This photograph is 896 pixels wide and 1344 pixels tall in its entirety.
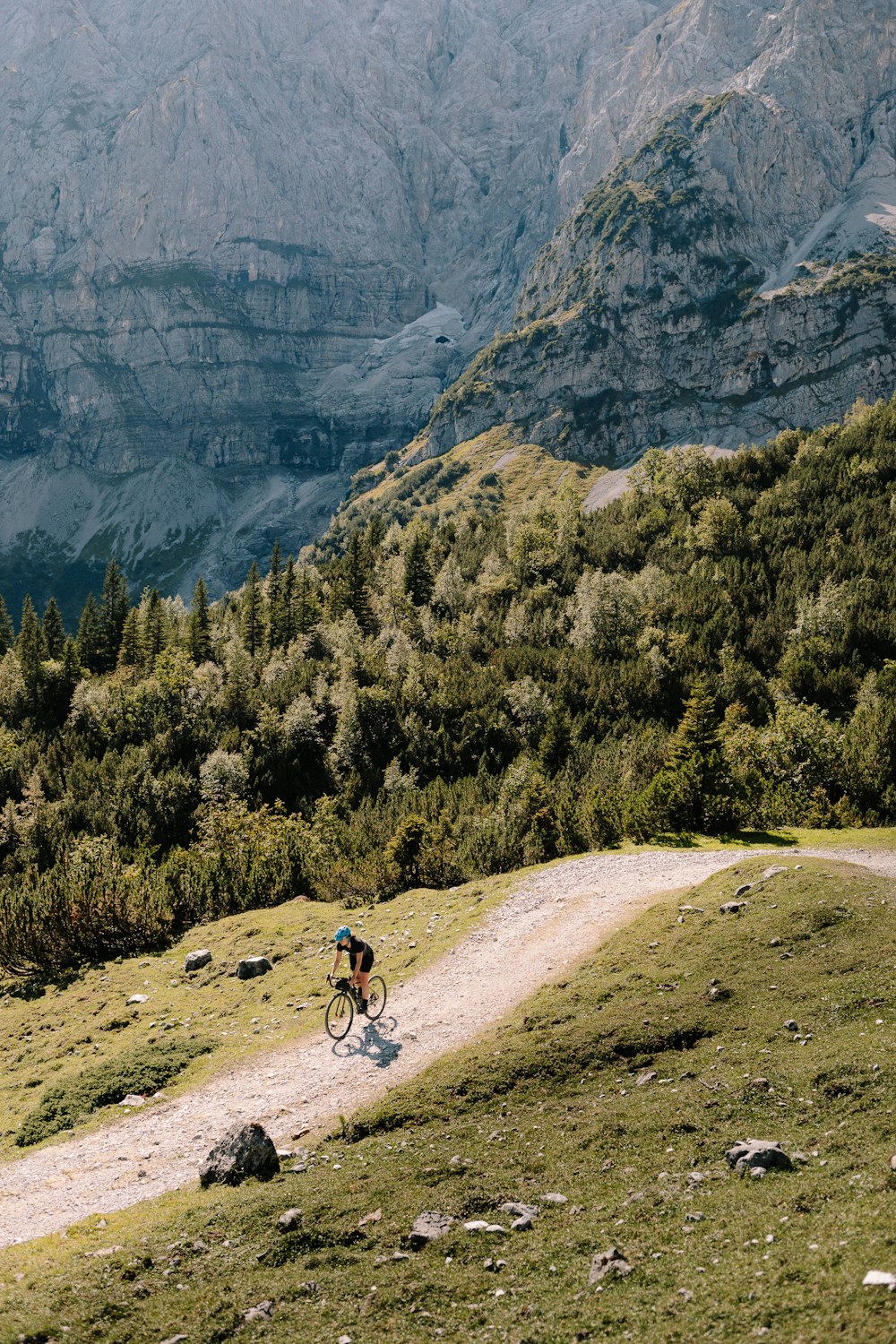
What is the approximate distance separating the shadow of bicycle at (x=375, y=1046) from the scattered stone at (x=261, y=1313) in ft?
28.7

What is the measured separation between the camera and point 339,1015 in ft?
74.8

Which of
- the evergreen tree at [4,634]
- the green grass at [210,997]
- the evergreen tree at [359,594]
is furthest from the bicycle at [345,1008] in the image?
the evergreen tree at [4,634]

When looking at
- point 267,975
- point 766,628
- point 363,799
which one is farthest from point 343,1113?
point 766,628

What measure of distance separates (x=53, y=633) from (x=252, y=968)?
101m

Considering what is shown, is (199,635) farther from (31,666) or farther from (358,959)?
(358,959)

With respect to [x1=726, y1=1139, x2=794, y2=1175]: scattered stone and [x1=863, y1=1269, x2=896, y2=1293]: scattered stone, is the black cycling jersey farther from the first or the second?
[x1=863, y1=1269, x2=896, y2=1293]: scattered stone

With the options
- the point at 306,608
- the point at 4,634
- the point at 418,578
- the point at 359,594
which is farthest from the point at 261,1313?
the point at 4,634

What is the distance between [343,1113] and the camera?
1803 centimetres

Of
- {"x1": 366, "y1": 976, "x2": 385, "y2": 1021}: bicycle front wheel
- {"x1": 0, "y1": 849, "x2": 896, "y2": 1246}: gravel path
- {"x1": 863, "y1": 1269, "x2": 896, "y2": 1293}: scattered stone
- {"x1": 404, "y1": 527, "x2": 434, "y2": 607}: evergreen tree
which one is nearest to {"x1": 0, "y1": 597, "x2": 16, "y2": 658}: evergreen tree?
{"x1": 404, "y1": 527, "x2": 434, "y2": 607}: evergreen tree

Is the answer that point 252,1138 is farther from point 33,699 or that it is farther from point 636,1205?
point 33,699

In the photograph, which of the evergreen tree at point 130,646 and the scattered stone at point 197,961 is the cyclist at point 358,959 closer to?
the scattered stone at point 197,961

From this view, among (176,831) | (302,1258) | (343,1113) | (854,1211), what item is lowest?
(176,831)

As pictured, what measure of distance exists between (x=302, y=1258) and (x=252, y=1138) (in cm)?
416

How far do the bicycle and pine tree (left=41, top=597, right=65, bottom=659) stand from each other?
326ft
